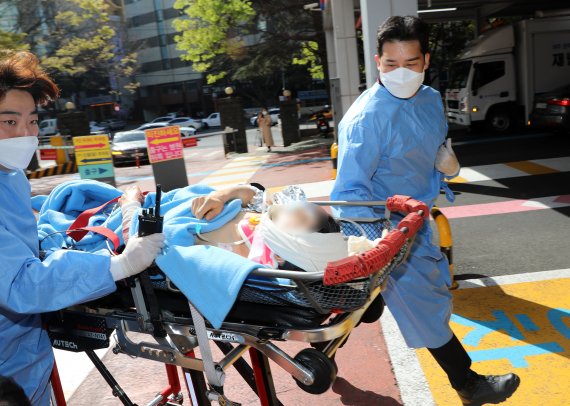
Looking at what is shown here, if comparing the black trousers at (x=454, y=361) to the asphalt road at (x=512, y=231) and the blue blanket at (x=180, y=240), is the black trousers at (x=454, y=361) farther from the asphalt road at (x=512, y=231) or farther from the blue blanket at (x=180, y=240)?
the asphalt road at (x=512, y=231)

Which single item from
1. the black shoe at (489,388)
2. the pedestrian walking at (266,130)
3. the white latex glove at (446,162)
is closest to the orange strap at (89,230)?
the white latex glove at (446,162)

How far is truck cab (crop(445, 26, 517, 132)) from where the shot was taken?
1531 centimetres

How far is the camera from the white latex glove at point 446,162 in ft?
9.11

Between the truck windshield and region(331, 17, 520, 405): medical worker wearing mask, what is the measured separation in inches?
555

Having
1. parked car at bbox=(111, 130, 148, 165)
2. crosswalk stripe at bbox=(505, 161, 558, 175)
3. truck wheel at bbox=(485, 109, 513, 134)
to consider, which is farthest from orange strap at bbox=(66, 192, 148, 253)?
parked car at bbox=(111, 130, 148, 165)

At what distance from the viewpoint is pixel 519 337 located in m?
3.64

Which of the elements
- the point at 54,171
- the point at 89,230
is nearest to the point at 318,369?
the point at 89,230

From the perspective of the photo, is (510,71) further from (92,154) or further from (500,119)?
(92,154)

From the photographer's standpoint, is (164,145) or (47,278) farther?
(164,145)

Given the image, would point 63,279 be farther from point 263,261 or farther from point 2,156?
point 263,261

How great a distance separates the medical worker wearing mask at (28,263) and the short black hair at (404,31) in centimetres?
160

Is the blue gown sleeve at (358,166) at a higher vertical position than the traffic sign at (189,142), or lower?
higher

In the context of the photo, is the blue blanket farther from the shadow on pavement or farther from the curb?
the curb

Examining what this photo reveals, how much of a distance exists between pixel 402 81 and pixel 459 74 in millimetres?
14680
